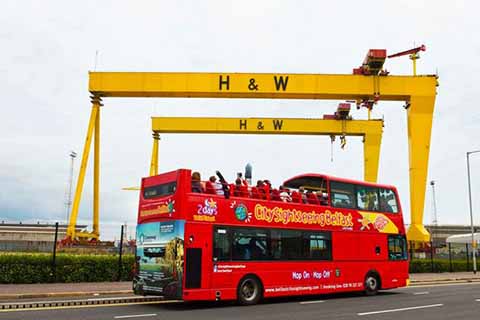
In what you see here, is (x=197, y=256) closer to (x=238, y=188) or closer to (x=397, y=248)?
(x=238, y=188)

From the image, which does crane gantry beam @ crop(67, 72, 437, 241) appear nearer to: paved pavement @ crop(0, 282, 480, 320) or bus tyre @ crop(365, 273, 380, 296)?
bus tyre @ crop(365, 273, 380, 296)

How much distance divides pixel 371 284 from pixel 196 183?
795 cm

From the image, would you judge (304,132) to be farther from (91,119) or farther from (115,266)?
(115,266)

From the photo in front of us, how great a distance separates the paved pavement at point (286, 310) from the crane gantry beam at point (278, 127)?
1952 centimetres

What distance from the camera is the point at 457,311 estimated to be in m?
12.7

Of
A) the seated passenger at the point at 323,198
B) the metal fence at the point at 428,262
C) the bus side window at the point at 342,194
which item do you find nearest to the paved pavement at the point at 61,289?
the seated passenger at the point at 323,198

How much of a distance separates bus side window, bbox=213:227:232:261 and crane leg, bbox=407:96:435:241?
17527 mm

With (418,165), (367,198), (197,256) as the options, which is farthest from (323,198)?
(418,165)

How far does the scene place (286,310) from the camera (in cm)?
1251

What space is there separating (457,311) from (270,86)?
16216 millimetres

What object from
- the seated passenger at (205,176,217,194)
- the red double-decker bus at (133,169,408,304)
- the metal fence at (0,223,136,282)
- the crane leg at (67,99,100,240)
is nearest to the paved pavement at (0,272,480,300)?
the metal fence at (0,223,136,282)

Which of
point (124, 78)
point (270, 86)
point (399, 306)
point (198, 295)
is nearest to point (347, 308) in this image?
point (399, 306)

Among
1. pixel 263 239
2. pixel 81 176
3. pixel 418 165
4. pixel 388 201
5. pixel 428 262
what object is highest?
pixel 418 165

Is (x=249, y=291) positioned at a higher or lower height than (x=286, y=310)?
higher
